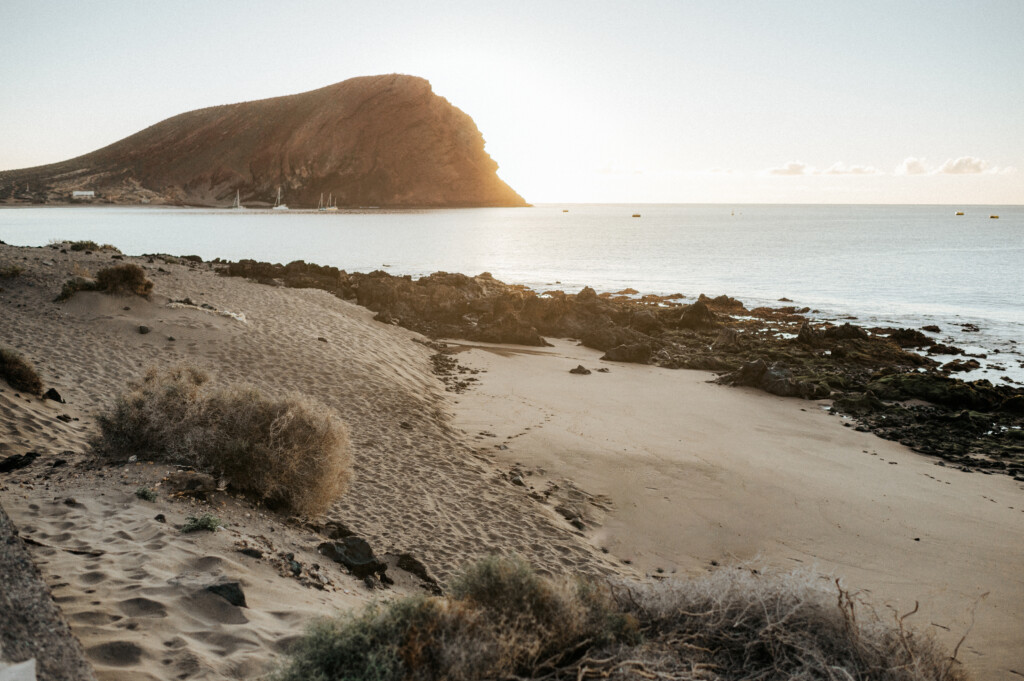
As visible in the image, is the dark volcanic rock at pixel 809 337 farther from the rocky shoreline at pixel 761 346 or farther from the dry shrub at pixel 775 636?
the dry shrub at pixel 775 636

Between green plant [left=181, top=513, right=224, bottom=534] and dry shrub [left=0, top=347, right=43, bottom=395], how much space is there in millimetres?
5403

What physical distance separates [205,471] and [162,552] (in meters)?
1.63

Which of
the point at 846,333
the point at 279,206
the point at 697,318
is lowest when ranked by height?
the point at 846,333

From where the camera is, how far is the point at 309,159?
154 metres

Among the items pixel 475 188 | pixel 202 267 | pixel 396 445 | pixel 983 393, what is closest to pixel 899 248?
pixel 983 393

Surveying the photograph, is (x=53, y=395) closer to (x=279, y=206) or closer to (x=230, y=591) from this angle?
(x=230, y=591)

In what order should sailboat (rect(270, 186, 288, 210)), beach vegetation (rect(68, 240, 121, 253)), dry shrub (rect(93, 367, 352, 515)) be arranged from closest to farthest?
dry shrub (rect(93, 367, 352, 515)) → beach vegetation (rect(68, 240, 121, 253)) → sailboat (rect(270, 186, 288, 210))

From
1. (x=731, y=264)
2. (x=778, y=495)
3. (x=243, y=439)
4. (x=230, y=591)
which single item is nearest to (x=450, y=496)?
(x=243, y=439)

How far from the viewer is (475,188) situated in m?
174

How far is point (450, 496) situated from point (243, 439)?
300 cm

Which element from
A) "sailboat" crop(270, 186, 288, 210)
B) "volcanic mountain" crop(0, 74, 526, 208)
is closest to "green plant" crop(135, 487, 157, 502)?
"sailboat" crop(270, 186, 288, 210)

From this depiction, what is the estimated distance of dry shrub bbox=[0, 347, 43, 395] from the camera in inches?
355

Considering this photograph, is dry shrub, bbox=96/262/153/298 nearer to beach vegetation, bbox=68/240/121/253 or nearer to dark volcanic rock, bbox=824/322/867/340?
beach vegetation, bbox=68/240/121/253

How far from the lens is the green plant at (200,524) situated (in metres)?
5.55
